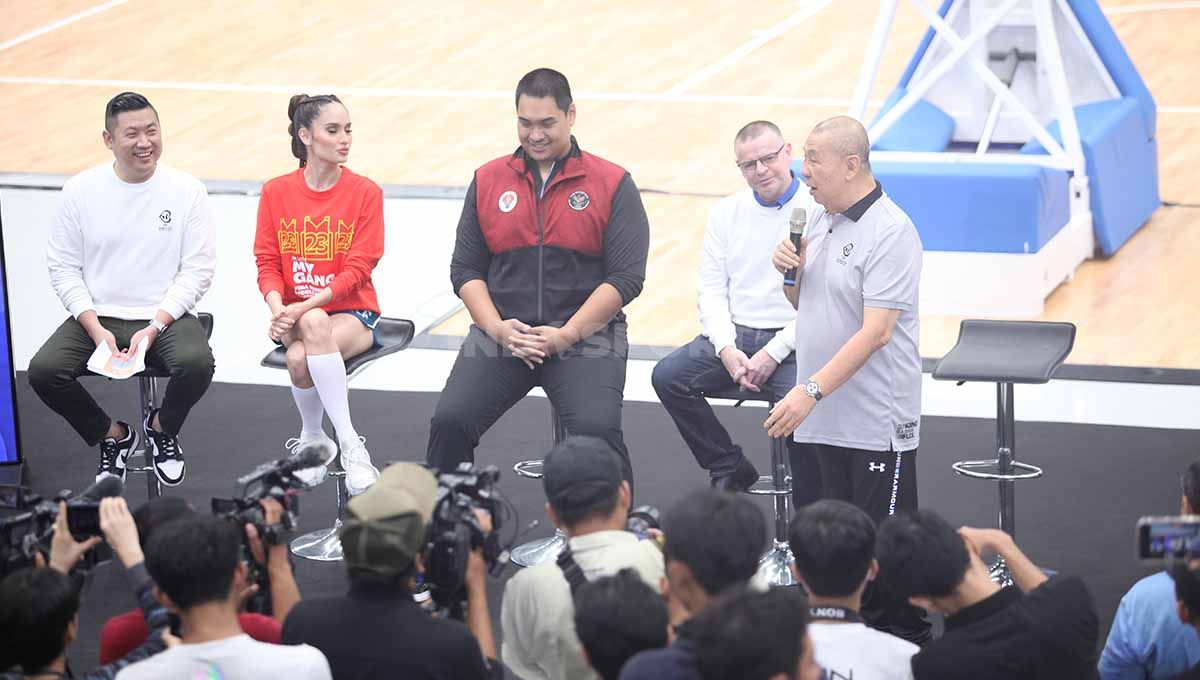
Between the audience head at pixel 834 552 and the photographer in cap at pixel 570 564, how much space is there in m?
0.31

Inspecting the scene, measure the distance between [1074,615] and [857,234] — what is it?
61.5 inches

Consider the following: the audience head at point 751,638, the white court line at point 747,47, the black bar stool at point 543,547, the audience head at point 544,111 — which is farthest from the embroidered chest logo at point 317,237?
the white court line at point 747,47

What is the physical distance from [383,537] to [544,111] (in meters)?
2.38

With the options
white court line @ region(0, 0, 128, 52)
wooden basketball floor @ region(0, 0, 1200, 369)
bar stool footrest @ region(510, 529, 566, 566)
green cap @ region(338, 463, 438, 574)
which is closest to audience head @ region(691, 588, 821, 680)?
green cap @ region(338, 463, 438, 574)

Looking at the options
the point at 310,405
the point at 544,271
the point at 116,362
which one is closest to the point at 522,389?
the point at 544,271

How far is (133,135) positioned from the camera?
5832 millimetres

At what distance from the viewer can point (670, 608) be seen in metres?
3.24

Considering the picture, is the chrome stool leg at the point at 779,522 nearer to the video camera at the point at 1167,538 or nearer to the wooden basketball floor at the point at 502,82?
the video camera at the point at 1167,538

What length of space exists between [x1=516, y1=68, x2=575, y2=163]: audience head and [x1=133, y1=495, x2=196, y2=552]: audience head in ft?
6.74

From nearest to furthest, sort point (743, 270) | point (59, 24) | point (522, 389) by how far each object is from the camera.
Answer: point (522, 389) < point (743, 270) < point (59, 24)

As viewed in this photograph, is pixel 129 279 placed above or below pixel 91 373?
above

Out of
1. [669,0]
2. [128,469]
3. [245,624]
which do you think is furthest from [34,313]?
[669,0]

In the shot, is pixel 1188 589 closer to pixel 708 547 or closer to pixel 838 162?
pixel 708 547

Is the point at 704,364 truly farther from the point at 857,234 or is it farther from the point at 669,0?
the point at 669,0
